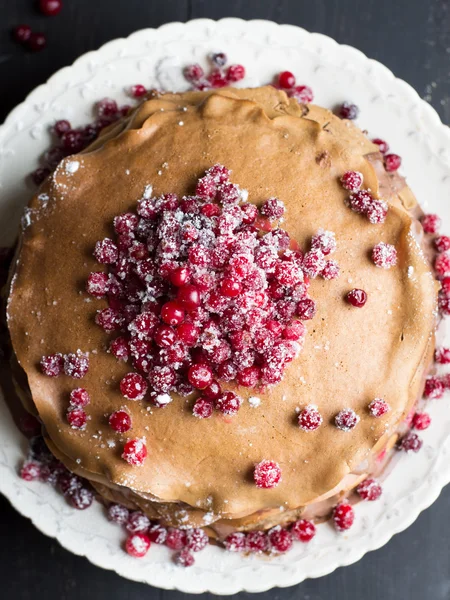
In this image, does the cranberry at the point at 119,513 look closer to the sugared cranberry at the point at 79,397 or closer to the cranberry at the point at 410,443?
the sugared cranberry at the point at 79,397

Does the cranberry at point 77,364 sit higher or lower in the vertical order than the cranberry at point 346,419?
lower

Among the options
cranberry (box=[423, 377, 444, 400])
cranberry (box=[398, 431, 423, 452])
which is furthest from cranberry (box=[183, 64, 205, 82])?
cranberry (box=[398, 431, 423, 452])

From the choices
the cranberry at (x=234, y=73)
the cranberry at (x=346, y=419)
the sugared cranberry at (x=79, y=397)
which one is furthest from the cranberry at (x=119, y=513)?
the cranberry at (x=234, y=73)

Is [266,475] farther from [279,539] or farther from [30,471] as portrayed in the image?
[30,471]

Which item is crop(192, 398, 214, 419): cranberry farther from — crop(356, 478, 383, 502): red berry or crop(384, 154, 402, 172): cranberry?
crop(384, 154, 402, 172): cranberry

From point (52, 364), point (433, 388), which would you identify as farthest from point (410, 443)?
point (52, 364)

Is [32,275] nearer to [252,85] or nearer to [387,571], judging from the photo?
[252,85]
